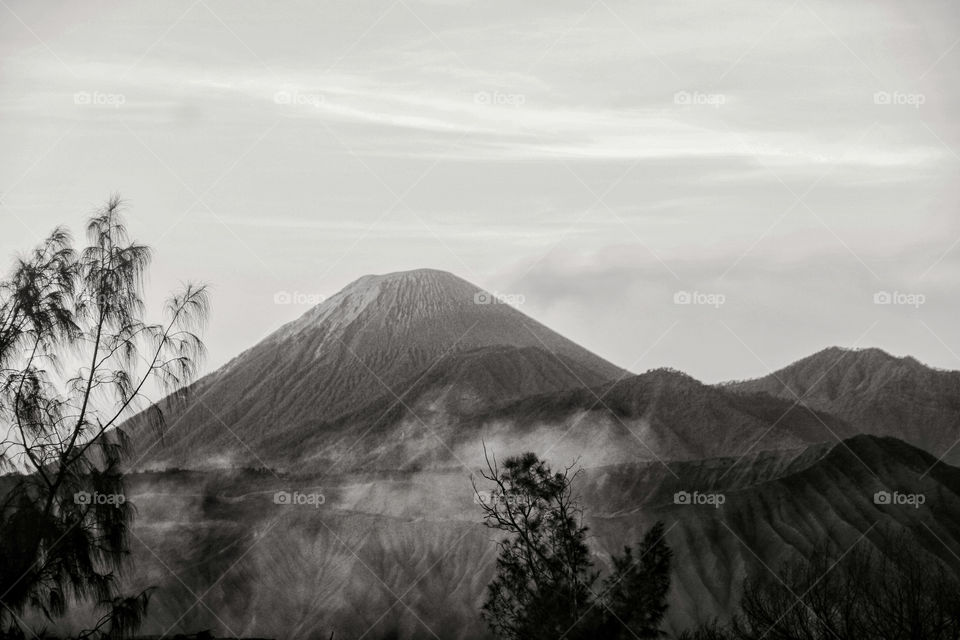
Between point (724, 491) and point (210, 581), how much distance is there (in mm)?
42517

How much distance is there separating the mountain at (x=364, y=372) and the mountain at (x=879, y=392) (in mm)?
25679

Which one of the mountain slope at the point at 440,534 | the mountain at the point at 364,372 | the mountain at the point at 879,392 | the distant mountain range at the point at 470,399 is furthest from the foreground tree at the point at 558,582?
the mountain at the point at 879,392

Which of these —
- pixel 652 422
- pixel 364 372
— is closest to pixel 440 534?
pixel 652 422

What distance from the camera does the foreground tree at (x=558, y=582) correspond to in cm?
3103

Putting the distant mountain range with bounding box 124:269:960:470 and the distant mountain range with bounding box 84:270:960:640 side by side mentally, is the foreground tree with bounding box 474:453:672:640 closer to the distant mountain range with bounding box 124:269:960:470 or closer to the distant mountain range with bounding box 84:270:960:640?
the distant mountain range with bounding box 84:270:960:640

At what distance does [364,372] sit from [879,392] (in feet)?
223

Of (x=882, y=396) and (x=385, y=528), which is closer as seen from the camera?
(x=385, y=528)

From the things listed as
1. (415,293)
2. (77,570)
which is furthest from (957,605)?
(415,293)

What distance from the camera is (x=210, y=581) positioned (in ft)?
350

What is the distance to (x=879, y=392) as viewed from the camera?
173 meters

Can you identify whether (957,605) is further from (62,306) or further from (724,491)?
(724,491)

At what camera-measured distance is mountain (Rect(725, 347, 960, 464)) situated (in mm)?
165125

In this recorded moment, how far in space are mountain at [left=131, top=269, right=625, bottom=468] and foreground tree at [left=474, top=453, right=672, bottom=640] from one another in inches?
4021

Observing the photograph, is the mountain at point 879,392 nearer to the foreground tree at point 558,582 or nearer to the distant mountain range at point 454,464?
the distant mountain range at point 454,464
